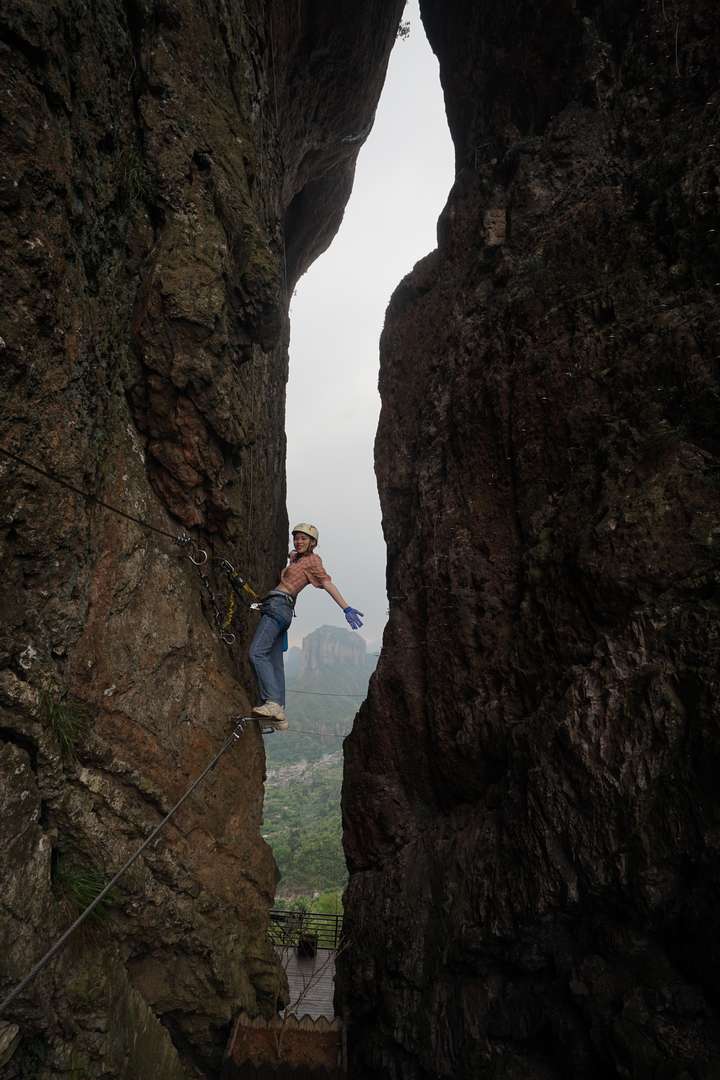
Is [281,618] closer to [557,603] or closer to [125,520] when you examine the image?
[125,520]

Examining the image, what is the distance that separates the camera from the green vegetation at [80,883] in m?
4.36

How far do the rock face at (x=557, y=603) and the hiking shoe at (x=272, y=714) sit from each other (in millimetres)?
1249

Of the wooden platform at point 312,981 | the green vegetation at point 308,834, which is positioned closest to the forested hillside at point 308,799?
the green vegetation at point 308,834

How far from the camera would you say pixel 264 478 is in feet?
29.3

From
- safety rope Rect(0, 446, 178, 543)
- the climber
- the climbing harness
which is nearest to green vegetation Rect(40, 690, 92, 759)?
safety rope Rect(0, 446, 178, 543)

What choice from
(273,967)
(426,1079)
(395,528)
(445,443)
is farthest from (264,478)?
(426,1079)

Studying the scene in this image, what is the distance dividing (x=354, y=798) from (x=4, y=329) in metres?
6.43

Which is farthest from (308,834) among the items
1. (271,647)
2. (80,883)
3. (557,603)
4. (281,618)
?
(557,603)

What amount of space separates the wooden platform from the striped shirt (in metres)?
7.02

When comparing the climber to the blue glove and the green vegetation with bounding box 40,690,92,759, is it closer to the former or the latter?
the blue glove

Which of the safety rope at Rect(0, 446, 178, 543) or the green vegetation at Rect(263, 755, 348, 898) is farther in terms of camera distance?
the green vegetation at Rect(263, 755, 348, 898)

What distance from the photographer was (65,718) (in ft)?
14.7

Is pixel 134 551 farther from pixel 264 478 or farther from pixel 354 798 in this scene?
pixel 354 798

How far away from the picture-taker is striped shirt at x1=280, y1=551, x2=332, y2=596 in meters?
7.51
